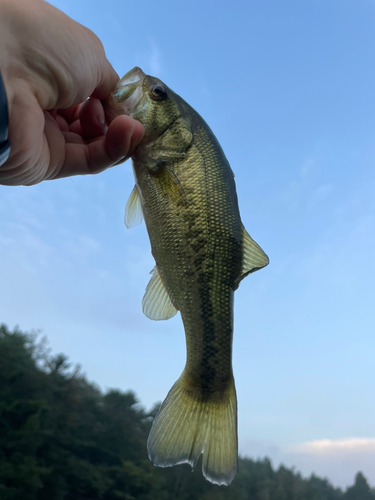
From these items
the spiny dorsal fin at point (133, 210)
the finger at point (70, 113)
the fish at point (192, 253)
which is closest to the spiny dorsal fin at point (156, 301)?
the fish at point (192, 253)

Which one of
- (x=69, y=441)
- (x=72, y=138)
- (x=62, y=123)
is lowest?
(x=69, y=441)

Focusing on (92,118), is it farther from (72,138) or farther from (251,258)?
(251,258)

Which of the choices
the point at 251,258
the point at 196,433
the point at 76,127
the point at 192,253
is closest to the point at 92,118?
the point at 76,127

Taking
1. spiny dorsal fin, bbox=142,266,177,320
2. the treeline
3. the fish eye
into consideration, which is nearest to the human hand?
the fish eye

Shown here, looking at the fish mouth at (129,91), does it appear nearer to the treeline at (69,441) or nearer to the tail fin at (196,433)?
the tail fin at (196,433)

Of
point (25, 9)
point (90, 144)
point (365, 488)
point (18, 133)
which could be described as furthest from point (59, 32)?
point (365, 488)

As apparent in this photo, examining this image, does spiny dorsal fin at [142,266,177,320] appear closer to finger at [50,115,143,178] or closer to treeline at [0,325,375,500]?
finger at [50,115,143,178]
